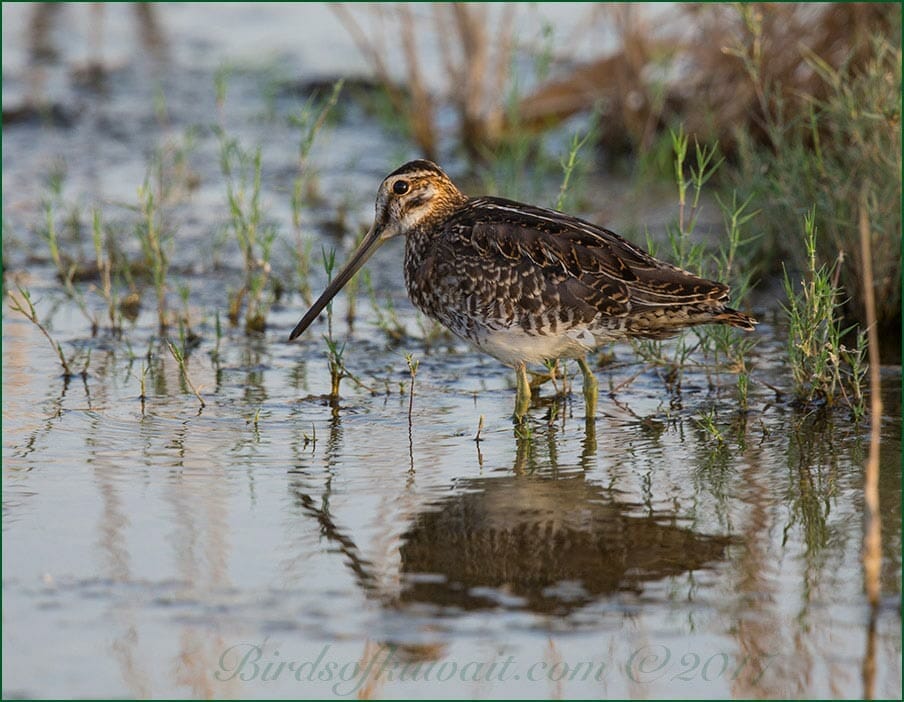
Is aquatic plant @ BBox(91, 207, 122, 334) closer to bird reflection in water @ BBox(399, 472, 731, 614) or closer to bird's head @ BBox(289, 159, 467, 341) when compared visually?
bird's head @ BBox(289, 159, 467, 341)

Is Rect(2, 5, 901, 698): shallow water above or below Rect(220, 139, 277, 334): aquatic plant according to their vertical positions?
below

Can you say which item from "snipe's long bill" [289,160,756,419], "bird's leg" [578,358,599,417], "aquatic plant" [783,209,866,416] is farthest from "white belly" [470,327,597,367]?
"aquatic plant" [783,209,866,416]

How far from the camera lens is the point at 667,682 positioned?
13.2 ft

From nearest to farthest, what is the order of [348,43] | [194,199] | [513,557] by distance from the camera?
[513,557] < [194,199] < [348,43]

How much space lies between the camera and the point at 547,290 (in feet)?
20.1

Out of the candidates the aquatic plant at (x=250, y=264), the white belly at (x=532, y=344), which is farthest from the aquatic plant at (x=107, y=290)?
the white belly at (x=532, y=344)

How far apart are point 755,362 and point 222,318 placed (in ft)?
9.04

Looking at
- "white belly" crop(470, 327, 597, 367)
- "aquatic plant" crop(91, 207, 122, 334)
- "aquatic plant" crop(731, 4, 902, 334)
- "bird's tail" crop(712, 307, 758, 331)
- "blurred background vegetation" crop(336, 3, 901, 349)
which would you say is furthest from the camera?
"aquatic plant" crop(91, 207, 122, 334)

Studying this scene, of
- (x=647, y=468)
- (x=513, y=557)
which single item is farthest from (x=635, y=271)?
(x=513, y=557)

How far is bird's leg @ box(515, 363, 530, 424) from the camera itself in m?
6.35

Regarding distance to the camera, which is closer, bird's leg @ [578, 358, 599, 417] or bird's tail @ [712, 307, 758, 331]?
bird's tail @ [712, 307, 758, 331]

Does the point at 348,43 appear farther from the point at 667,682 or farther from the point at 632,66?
the point at 667,682

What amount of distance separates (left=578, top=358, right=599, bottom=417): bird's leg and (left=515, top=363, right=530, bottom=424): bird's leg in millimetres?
249

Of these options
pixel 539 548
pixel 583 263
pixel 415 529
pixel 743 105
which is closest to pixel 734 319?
pixel 583 263
